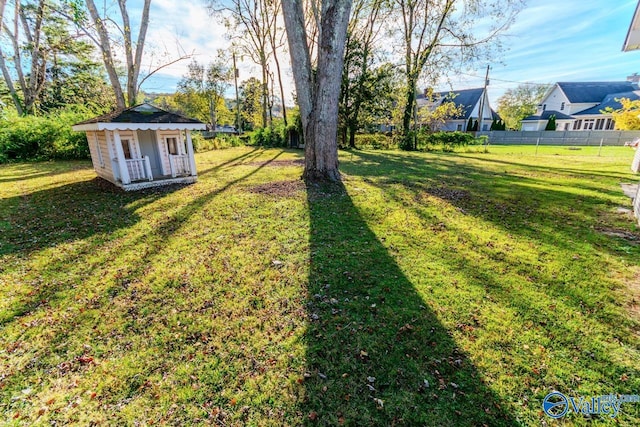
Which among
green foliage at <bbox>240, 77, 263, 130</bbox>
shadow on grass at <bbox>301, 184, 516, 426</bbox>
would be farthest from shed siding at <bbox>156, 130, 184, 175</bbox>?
green foliage at <bbox>240, 77, 263, 130</bbox>

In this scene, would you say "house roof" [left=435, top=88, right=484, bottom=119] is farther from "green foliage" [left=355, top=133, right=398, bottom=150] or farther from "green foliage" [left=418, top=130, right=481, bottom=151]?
"green foliage" [left=355, top=133, right=398, bottom=150]

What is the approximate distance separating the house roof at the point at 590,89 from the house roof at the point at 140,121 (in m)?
49.8

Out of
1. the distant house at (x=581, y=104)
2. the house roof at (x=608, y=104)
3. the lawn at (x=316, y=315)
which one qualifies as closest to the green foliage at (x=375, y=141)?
the lawn at (x=316, y=315)

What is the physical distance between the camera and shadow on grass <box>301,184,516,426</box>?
6.61ft

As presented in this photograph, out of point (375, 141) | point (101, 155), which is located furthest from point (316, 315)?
point (375, 141)

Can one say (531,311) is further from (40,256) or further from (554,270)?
(40,256)

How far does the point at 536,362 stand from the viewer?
242 centimetres

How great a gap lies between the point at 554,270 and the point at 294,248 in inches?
151

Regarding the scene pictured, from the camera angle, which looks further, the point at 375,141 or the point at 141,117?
the point at 375,141

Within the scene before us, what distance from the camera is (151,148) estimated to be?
9781 millimetres

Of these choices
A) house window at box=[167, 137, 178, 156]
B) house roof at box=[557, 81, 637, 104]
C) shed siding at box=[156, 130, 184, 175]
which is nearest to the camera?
shed siding at box=[156, 130, 184, 175]

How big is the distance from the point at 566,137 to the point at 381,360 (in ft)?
112

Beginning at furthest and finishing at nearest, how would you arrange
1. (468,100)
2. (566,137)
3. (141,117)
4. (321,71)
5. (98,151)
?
(468,100)
(566,137)
(98,151)
(141,117)
(321,71)

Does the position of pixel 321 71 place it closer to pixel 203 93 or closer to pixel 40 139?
pixel 40 139
